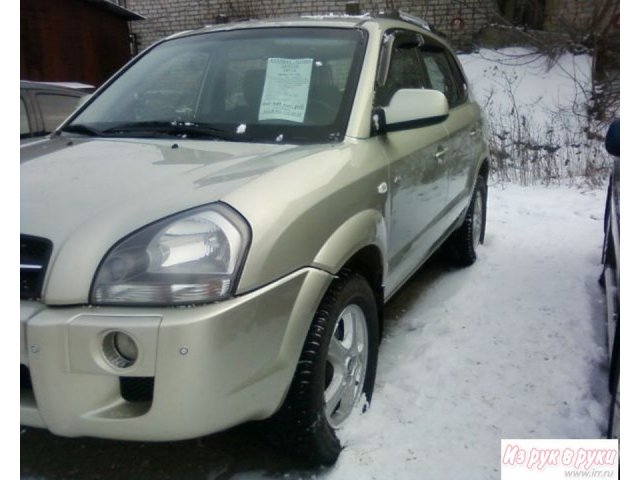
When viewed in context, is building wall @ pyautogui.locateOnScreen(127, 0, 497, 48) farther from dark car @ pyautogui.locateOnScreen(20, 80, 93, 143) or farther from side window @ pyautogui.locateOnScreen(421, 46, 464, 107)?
side window @ pyautogui.locateOnScreen(421, 46, 464, 107)

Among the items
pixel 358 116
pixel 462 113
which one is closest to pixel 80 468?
pixel 358 116

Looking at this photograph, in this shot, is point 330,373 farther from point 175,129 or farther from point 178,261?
point 175,129

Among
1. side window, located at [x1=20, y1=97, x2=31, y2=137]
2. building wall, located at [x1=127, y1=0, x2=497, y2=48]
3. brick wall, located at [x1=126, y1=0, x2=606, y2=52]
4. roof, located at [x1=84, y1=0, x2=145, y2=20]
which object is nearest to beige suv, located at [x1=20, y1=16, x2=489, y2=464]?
side window, located at [x1=20, y1=97, x2=31, y2=137]

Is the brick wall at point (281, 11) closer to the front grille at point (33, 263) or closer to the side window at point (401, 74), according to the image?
the side window at point (401, 74)

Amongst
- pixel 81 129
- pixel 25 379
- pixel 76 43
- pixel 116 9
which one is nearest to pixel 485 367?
pixel 25 379

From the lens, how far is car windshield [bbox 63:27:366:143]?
246cm

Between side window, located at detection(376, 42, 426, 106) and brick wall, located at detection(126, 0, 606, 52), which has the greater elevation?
brick wall, located at detection(126, 0, 606, 52)

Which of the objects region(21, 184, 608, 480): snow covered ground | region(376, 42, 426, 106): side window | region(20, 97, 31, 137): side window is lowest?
region(21, 184, 608, 480): snow covered ground

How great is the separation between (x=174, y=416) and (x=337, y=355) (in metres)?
0.73

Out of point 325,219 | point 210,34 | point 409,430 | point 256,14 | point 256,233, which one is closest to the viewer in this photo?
point 256,233

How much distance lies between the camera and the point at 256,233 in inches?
66.1

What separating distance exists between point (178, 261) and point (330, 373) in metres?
0.81

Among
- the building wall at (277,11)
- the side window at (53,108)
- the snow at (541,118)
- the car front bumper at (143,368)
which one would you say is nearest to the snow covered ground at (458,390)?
the car front bumper at (143,368)
